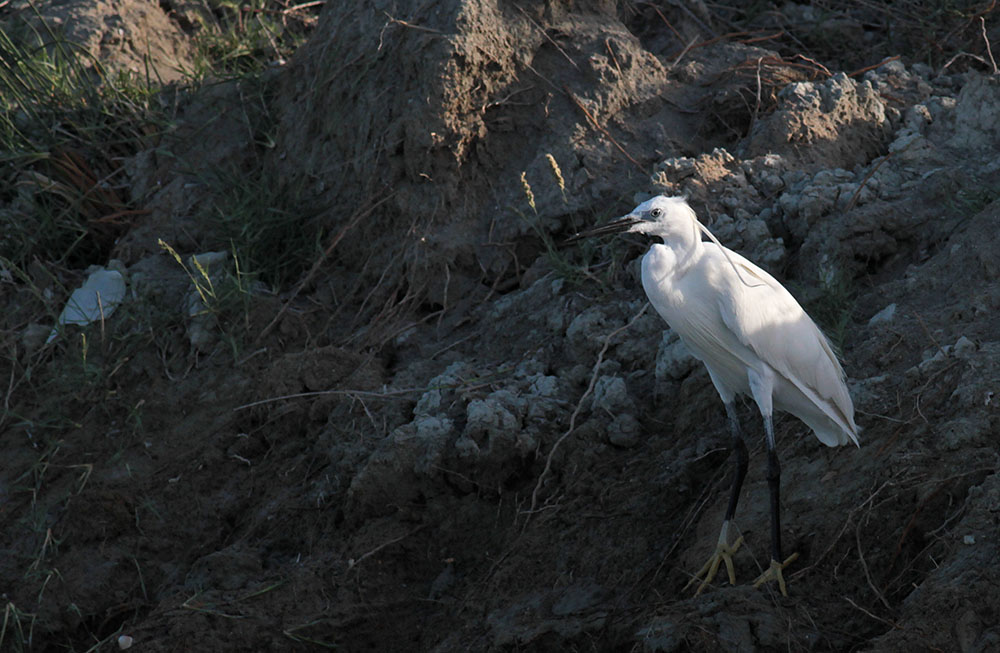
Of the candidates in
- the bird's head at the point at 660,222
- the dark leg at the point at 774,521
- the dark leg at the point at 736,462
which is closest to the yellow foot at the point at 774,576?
the dark leg at the point at 774,521

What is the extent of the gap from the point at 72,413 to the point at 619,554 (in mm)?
2482

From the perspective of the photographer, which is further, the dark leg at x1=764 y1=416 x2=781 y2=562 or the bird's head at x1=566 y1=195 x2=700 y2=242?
the bird's head at x1=566 y1=195 x2=700 y2=242

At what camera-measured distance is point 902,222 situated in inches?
164

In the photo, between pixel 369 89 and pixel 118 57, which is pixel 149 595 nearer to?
pixel 369 89

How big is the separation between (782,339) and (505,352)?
133 cm

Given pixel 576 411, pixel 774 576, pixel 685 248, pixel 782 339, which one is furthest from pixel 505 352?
pixel 774 576

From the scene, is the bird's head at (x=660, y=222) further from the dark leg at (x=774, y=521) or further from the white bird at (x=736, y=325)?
the dark leg at (x=774, y=521)

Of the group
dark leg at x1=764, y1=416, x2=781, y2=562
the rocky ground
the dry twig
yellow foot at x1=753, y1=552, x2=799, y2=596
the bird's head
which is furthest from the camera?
the dry twig

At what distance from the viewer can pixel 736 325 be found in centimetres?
330

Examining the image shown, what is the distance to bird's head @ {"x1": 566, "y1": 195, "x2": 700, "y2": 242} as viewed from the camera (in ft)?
11.0

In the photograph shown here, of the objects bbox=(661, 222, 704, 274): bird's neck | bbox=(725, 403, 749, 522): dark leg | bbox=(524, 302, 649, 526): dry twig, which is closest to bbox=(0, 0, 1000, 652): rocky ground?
bbox=(524, 302, 649, 526): dry twig

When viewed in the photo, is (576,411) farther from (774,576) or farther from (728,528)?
(774,576)

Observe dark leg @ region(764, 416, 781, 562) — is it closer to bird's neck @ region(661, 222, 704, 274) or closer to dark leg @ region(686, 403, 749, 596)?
dark leg @ region(686, 403, 749, 596)

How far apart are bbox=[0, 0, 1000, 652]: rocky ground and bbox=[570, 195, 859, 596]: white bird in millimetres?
195
